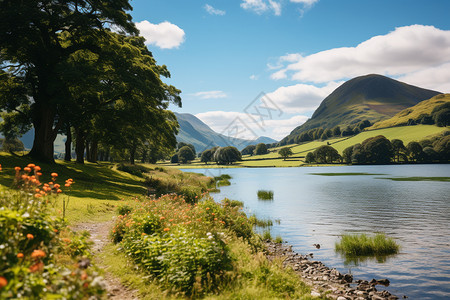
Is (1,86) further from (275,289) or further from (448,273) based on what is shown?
(448,273)

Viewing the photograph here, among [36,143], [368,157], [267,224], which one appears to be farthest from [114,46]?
[368,157]

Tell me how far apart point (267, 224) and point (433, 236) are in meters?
10.7

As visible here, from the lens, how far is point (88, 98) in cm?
3588

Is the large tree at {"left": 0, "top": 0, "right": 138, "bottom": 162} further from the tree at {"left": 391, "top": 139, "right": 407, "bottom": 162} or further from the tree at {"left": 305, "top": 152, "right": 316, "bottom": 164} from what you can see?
the tree at {"left": 391, "top": 139, "right": 407, "bottom": 162}

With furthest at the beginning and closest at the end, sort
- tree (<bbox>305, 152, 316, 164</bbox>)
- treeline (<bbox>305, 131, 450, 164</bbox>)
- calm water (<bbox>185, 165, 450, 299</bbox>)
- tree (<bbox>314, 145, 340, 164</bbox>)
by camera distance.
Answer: tree (<bbox>305, 152, 316, 164</bbox>) → tree (<bbox>314, 145, 340, 164</bbox>) → treeline (<bbox>305, 131, 450, 164</bbox>) → calm water (<bbox>185, 165, 450, 299</bbox>)

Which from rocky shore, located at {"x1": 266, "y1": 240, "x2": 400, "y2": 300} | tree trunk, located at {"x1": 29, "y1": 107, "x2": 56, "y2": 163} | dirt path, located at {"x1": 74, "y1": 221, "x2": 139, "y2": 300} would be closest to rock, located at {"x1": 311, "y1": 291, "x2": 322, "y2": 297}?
rocky shore, located at {"x1": 266, "y1": 240, "x2": 400, "y2": 300}

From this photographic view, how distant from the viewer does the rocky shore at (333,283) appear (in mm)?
9285

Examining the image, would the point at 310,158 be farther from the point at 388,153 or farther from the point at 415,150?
the point at 415,150

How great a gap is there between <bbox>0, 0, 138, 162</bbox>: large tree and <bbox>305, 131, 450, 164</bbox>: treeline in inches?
5051

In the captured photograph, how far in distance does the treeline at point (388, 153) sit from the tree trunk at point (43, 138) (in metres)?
132

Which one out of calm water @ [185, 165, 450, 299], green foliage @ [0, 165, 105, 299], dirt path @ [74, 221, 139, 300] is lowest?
calm water @ [185, 165, 450, 299]

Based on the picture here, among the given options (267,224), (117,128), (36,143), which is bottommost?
(267,224)

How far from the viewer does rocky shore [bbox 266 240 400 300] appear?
30.5ft

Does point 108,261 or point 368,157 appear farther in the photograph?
point 368,157
